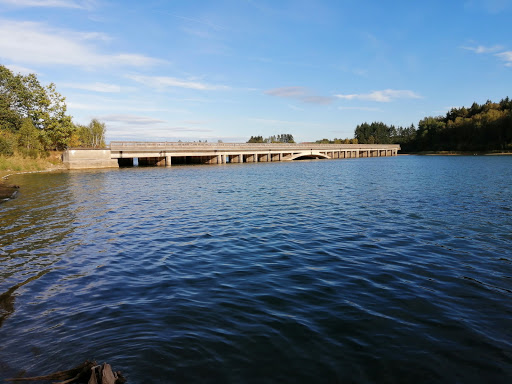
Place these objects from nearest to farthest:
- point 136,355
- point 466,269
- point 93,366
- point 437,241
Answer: point 93,366 → point 136,355 → point 466,269 → point 437,241

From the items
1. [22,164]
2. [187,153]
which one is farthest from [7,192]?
[187,153]

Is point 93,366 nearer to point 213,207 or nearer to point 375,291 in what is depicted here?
point 375,291

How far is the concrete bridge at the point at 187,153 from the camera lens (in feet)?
225

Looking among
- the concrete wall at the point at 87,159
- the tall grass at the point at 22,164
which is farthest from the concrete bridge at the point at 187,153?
the tall grass at the point at 22,164

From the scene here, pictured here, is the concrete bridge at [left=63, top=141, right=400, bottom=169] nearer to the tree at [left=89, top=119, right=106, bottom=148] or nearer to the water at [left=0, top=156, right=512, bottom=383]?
the tree at [left=89, top=119, right=106, bottom=148]

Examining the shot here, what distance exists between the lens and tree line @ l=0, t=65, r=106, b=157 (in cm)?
6669

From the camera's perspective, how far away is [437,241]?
12852 mm

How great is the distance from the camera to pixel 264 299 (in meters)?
7.95

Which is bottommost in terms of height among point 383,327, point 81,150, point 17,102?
point 383,327

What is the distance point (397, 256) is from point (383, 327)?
5.06 metres

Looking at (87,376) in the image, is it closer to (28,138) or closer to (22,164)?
(22,164)

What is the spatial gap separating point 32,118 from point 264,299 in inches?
3552

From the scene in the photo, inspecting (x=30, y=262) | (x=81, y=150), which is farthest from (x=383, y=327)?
(x=81, y=150)

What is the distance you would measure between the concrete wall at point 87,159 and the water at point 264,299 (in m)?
55.1
